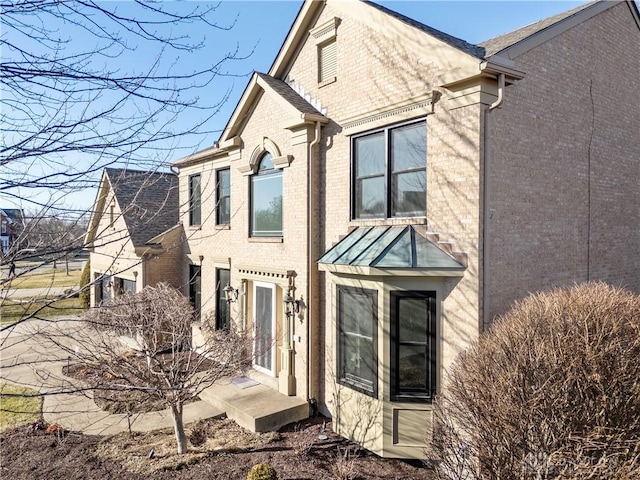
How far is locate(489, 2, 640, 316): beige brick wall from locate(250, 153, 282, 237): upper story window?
19.4 feet

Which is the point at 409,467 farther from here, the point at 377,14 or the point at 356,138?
the point at 377,14

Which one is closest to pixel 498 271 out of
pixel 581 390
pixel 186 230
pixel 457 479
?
pixel 581 390

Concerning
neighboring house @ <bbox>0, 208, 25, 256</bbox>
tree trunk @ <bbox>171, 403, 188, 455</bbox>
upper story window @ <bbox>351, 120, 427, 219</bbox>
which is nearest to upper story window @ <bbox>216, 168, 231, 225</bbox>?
upper story window @ <bbox>351, 120, 427, 219</bbox>

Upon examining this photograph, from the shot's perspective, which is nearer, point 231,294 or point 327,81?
point 327,81

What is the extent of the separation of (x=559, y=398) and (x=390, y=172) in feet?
16.7

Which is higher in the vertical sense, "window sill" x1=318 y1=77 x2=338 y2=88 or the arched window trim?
"window sill" x1=318 y1=77 x2=338 y2=88

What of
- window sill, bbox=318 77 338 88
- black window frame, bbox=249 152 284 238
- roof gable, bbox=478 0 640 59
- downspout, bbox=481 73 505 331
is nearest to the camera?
downspout, bbox=481 73 505 331

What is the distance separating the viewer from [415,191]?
8.37 m

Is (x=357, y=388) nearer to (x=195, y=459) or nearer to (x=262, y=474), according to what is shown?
(x=262, y=474)

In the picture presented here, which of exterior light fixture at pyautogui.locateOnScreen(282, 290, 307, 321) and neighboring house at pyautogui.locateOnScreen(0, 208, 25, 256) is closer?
neighboring house at pyautogui.locateOnScreen(0, 208, 25, 256)

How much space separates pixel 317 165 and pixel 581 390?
7.17 metres

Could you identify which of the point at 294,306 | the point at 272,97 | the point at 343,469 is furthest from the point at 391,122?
the point at 343,469

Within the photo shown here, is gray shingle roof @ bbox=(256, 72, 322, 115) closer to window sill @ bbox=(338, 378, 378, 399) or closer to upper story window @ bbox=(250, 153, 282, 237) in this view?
upper story window @ bbox=(250, 153, 282, 237)

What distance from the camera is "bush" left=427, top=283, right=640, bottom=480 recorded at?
16.3 ft
